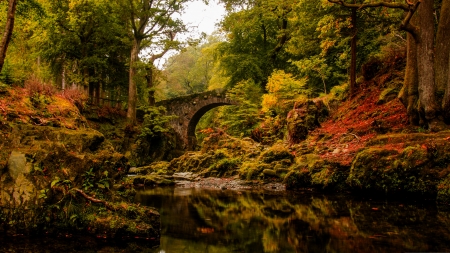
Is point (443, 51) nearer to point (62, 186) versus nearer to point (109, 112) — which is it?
point (62, 186)

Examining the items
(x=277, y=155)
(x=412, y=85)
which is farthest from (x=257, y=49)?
(x=412, y=85)

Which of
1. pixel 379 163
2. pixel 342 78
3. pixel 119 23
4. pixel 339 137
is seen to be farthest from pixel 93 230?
pixel 119 23

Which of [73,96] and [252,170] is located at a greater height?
[73,96]

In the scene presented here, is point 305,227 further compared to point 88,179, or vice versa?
point 88,179

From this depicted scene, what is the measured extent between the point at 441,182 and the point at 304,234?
3.09m

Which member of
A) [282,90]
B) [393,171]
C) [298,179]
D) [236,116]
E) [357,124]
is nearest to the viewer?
[393,171]

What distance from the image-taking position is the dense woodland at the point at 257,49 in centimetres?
745

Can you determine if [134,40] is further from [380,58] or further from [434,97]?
[434,97]

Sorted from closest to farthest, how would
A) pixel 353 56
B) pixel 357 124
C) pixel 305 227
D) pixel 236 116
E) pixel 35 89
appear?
pixel 305 227 → pixel 35 89 → pixel 357 124 → pixel 353 56 → pixel 236 116

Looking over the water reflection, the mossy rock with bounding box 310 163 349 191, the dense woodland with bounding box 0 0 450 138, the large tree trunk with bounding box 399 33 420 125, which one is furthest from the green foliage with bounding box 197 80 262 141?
the water reflection

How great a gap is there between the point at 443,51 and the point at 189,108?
20.6 metres

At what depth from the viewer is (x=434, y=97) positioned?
7027mm

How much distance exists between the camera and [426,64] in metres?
7.11

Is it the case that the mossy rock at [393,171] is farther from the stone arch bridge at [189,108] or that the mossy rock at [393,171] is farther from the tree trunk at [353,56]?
the stone arch bridge at [189,108]
